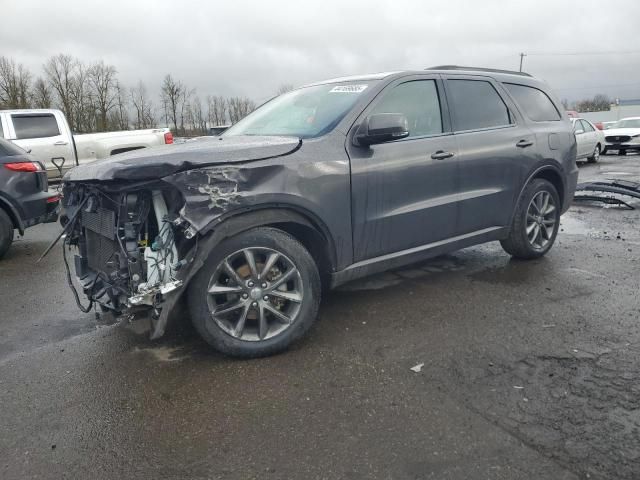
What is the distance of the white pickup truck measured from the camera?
1039cm

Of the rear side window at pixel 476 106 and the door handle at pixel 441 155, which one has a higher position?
the rear side window at pixel 476 106

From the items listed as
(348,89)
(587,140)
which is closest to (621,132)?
(587,140)

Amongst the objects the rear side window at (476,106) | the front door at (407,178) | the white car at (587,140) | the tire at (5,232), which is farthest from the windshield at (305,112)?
the white car at (587,140)

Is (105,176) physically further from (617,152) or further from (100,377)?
(617,152)

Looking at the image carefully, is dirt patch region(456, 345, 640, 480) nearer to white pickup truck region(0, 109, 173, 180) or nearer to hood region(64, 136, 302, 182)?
hood region(64, 136, 302, 182)

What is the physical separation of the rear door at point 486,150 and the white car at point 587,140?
45.3 ft

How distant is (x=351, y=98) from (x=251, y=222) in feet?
4.60

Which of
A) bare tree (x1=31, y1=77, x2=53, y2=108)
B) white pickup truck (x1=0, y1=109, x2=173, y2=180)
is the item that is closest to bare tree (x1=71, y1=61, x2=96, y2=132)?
bare tree (x1=31, y1=77, x2=53, y2=108)

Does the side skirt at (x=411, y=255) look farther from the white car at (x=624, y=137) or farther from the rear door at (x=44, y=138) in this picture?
the white car at (x=624, y=137)

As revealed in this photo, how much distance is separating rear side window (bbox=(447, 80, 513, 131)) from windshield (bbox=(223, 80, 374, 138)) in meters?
0.91

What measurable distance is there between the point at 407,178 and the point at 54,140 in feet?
30.8

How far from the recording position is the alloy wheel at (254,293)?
3.21 meters

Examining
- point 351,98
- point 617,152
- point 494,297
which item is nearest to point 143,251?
point 351,98

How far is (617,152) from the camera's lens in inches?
994
